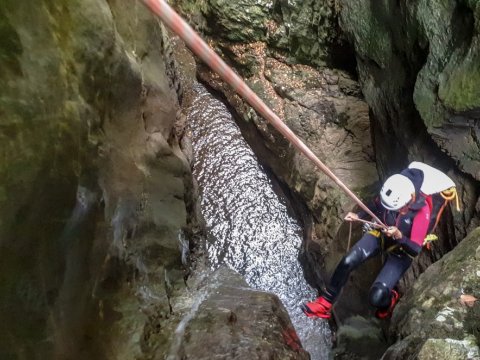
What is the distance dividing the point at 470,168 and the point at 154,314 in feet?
11.0

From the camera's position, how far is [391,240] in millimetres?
5062

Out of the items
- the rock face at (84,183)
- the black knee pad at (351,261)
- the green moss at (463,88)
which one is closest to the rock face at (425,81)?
the green moss at (463,88)

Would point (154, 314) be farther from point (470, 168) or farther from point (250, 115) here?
point (250, 115)

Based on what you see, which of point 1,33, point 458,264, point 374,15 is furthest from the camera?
point 374,15

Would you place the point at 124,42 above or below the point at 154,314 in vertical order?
above

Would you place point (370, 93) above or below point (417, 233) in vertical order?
above

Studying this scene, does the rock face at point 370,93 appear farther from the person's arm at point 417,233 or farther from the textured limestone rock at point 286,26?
the person's arm at point 417,233

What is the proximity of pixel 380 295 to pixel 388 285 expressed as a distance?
14cm

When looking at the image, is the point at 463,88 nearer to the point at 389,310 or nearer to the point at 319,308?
the point at 389,310

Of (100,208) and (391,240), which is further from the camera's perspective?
(391,240)

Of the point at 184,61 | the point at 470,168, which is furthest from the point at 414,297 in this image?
the point at 184,61

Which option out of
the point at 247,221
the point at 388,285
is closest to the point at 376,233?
the point at 388,285

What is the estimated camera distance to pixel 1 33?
2436 mm

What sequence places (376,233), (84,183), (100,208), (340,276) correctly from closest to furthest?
(84,183)
(100,208)
(340,276)
(376,233)
